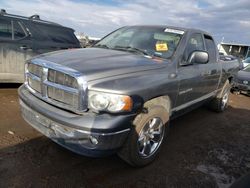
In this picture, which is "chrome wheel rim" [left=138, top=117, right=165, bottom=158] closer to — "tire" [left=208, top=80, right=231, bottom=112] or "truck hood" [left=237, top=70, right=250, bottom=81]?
"tire" [left=208, top=80, right=231, bottom=112]

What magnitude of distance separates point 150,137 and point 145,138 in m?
0.14

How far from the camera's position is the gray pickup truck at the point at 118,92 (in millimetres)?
2631

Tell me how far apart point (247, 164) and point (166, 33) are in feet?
8.03

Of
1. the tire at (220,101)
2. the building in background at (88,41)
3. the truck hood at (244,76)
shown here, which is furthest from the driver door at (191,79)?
the truck hood at (244,76)

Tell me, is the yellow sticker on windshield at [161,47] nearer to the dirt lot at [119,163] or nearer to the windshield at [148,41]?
the windshield at [148,41]

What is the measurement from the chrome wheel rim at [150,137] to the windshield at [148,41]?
1033 millimetres

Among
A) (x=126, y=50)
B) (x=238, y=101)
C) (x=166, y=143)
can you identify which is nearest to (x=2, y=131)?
(x=126, y=50)

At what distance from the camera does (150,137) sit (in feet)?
11.1

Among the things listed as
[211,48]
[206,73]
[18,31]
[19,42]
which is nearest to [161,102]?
[206,73]

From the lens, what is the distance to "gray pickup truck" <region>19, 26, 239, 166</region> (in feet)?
8.63

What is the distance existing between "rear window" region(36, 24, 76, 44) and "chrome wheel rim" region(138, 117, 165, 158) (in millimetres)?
4262

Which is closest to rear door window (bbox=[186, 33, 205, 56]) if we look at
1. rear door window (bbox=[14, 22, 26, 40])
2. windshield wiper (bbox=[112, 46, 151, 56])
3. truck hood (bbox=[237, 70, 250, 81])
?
windshield wiper (bbox=[112, 46, 151, 56])

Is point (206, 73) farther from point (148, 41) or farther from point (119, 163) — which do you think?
point (119, 163)

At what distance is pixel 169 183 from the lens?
10.0ft
